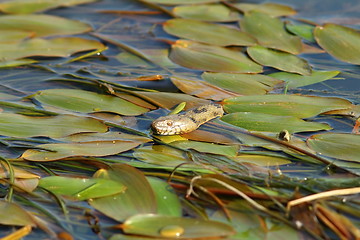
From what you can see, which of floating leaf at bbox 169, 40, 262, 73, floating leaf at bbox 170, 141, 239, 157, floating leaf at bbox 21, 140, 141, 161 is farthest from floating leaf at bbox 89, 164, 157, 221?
floating leaf at bbox 169, 40, 262, 73

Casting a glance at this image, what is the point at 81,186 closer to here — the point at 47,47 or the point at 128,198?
the point at 128,198

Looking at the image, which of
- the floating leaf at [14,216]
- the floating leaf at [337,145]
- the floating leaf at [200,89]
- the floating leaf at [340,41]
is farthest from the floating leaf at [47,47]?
the floating leaf at [337,145]

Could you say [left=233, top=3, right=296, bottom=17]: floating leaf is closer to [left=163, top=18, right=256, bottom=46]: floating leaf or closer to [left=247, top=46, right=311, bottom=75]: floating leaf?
[left=163, top=18, right=256, bottom=46]: floating leaf

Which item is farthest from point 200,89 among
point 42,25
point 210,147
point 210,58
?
point 42,25

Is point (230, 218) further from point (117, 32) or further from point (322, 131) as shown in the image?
point (117, 32)

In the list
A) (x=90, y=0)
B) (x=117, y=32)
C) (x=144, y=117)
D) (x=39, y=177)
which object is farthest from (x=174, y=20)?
(x=39, y=177)

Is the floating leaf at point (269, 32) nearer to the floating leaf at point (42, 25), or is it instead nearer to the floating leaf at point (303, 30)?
the floating leaf at point (303, 30)
